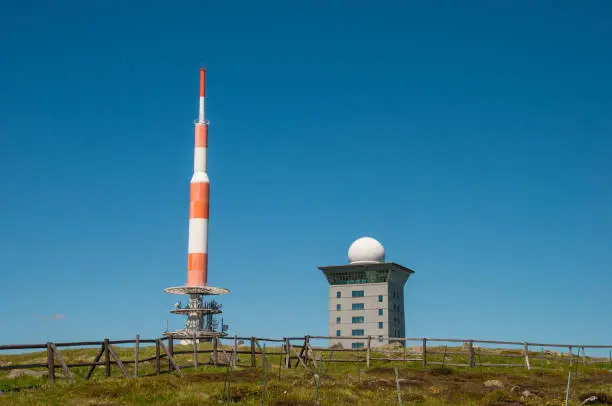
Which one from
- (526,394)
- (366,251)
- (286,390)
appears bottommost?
(526,394)

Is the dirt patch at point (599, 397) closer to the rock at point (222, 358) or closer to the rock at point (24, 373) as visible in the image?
Result: the rock at point (222, 358)

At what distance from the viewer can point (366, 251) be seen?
4358 inches


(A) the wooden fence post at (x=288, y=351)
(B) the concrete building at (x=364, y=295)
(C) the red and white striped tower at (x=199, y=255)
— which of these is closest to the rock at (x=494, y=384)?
(A) the wooden fence post at (x=288, y=351)

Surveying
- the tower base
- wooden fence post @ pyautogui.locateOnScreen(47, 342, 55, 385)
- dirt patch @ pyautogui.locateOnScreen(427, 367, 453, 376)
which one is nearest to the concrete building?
the tower base

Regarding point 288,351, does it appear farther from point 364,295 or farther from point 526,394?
point 364,295

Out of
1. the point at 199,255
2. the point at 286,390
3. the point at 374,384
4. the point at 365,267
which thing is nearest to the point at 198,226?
the point at 199,255

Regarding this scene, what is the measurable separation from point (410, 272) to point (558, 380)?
279ft

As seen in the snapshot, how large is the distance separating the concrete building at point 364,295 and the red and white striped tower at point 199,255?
76.0 feet

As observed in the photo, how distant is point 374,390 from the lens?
25.8m

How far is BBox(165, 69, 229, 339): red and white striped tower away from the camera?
9144cm

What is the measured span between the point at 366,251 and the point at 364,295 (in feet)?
23.1

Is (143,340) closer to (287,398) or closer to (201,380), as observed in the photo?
(201,380)

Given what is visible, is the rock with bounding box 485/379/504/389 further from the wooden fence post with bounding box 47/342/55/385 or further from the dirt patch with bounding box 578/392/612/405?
the wooden fence post with bounding box 47/342/55/385

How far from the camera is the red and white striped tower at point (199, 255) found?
3600 inches
